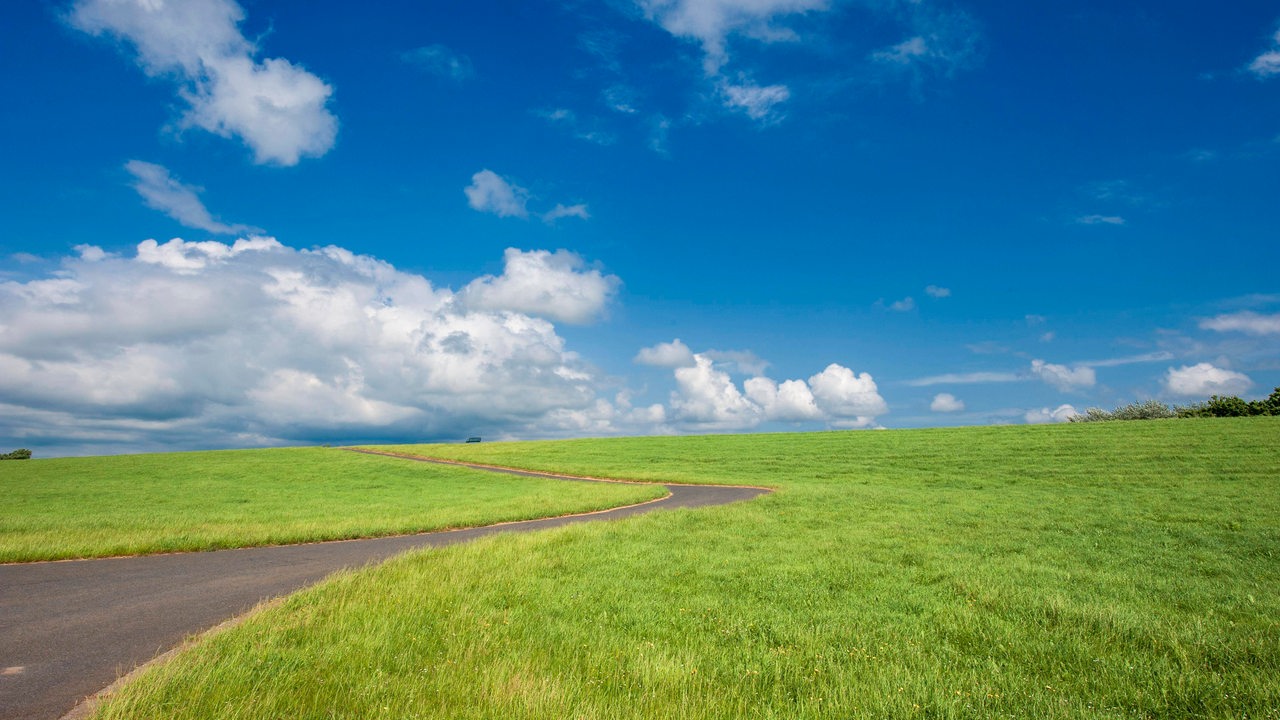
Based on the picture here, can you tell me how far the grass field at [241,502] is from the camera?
1666 cm

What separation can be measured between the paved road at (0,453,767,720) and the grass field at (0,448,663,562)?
60.7 inches

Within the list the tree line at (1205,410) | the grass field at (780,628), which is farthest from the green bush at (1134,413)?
the grass field at (780,628)

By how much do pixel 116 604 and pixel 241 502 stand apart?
886 inches

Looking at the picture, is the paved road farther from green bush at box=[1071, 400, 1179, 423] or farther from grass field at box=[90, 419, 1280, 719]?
green bush at box=[1071, 400, 1179, 423]

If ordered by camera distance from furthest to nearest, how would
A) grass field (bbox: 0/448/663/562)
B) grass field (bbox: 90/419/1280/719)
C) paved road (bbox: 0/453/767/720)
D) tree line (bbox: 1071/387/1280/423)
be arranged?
tree line (bbox: 1071/387/1280/423)
grass field (bbox: 0/448/663/562)
paved road (bbox: 0/453/767/720)
grass field (bbox: 90/419/1280/719)

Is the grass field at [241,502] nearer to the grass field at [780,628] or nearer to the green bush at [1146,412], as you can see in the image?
the grass field at [780,628]

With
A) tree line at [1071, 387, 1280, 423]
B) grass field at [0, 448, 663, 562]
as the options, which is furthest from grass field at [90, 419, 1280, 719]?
tree line at [1071, 387, 1280, 423]

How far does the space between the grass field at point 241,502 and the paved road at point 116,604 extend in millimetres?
1543

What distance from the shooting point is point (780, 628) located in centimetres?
851

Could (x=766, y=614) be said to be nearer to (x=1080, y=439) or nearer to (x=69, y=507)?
(x=69, y=507)

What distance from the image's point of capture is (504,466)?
5834cm

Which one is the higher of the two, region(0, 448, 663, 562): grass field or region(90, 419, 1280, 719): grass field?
region(0, 448, 663, 562): grass field

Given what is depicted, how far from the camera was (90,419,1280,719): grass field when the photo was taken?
6.14m

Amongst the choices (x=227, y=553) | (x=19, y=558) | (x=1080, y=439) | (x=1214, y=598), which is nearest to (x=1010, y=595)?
(x=1214, y=598)
